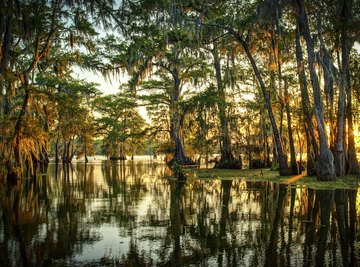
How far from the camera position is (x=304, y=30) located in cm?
1725

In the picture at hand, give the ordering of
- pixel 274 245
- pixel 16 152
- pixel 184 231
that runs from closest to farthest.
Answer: pixel 274 245 → pixel 184 231 → pixel 16 152

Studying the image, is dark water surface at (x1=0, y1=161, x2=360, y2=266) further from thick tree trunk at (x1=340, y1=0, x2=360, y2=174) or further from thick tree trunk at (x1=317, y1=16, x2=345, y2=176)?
thick tree trunk at (x1=340, y1=0, x2=360, y2=174)

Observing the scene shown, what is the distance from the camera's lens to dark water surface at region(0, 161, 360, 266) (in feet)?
17.7

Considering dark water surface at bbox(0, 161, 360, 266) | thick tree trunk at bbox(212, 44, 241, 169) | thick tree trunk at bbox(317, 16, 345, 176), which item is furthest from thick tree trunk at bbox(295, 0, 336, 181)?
thick tree trunk at bbox(212, 44, 241, 169)

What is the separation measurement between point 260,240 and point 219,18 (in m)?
17.7

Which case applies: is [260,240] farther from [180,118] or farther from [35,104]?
[180,118]

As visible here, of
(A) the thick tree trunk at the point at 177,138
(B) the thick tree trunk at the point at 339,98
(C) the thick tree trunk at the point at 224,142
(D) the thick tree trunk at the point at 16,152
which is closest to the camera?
(B) the thick tree trunk at the point at 339,98

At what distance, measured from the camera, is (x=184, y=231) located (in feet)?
23.4

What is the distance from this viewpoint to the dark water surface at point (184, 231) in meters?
5.41

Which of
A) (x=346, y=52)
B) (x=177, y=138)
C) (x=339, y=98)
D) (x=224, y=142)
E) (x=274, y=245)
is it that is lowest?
(x=274, y=245)

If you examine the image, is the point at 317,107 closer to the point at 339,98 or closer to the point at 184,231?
the point at 339,98

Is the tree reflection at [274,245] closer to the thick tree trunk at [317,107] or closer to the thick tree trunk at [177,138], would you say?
the thick tree trunk at [317,107]

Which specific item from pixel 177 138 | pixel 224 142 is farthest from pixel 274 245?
pixel 177 138

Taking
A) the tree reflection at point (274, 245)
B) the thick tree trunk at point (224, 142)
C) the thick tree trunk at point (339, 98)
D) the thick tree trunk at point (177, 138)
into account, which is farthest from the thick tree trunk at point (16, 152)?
the thick tree trunk at point (177, 138)
